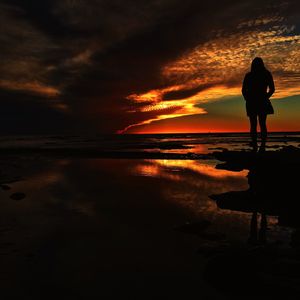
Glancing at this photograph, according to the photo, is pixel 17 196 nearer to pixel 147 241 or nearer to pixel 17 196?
pixel 17 196

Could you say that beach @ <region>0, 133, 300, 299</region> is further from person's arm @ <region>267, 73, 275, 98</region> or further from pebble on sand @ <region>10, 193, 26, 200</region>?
person's arm @ <region>267, 73, 275, 98</region>

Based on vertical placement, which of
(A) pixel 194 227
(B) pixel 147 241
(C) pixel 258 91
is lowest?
(B) pixel 147 241

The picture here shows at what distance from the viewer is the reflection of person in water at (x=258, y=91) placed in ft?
35.4

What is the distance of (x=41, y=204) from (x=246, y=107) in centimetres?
801

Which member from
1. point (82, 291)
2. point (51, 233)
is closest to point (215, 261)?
point (82, 291)

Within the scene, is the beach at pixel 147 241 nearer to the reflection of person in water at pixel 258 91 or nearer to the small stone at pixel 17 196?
the small stone at pixel 17 196

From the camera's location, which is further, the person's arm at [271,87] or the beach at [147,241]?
the person's arm at [271,87]

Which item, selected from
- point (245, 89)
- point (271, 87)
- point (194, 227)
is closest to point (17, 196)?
point (194, 227)

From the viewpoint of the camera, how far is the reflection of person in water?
10.8m

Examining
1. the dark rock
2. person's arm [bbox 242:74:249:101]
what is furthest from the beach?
person's arm [bbox 242:74:249:101]

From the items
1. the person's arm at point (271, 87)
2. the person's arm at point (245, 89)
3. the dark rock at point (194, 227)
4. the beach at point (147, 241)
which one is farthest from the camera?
the person's arm at point (245, 89)

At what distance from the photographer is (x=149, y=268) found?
5246 mm

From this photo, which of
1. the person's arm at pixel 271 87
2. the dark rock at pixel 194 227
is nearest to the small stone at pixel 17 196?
the dark rock at pixel 194 227

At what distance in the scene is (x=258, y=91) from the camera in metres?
11.0
